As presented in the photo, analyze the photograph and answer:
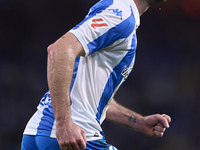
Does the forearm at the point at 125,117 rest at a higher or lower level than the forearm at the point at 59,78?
lower

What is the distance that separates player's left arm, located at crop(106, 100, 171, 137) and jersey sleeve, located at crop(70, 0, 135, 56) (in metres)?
0.71

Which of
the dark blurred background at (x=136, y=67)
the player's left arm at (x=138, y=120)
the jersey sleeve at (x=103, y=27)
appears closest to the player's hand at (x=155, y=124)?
the player's left arm at (x=138, y=120)

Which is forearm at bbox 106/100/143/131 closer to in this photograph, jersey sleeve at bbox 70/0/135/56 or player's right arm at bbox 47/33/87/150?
jersey sleeve at bbox 70/0/135/56

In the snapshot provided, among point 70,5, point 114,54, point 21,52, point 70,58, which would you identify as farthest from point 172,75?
point 70,58

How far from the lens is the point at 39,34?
537 centimetres

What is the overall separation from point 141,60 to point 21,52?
1986 millimetres

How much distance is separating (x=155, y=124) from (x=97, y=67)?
0.69 m

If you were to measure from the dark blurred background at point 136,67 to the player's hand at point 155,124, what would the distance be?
3229 millimetres

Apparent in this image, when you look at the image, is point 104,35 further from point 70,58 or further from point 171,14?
point 171,14

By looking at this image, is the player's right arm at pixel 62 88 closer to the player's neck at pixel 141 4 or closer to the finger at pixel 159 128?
the player's neck at pixel 141 4

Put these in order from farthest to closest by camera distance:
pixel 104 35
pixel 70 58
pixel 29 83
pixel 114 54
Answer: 1. pixel 29 83
2. pixel 114 54
3. pixel 104 35
4. pixel 70 58

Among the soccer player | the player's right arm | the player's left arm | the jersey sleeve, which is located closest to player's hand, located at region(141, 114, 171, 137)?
the player's left arm

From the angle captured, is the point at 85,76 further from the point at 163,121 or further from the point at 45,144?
the point at 163,121

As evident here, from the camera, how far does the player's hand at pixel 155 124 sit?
2045 millimetres
